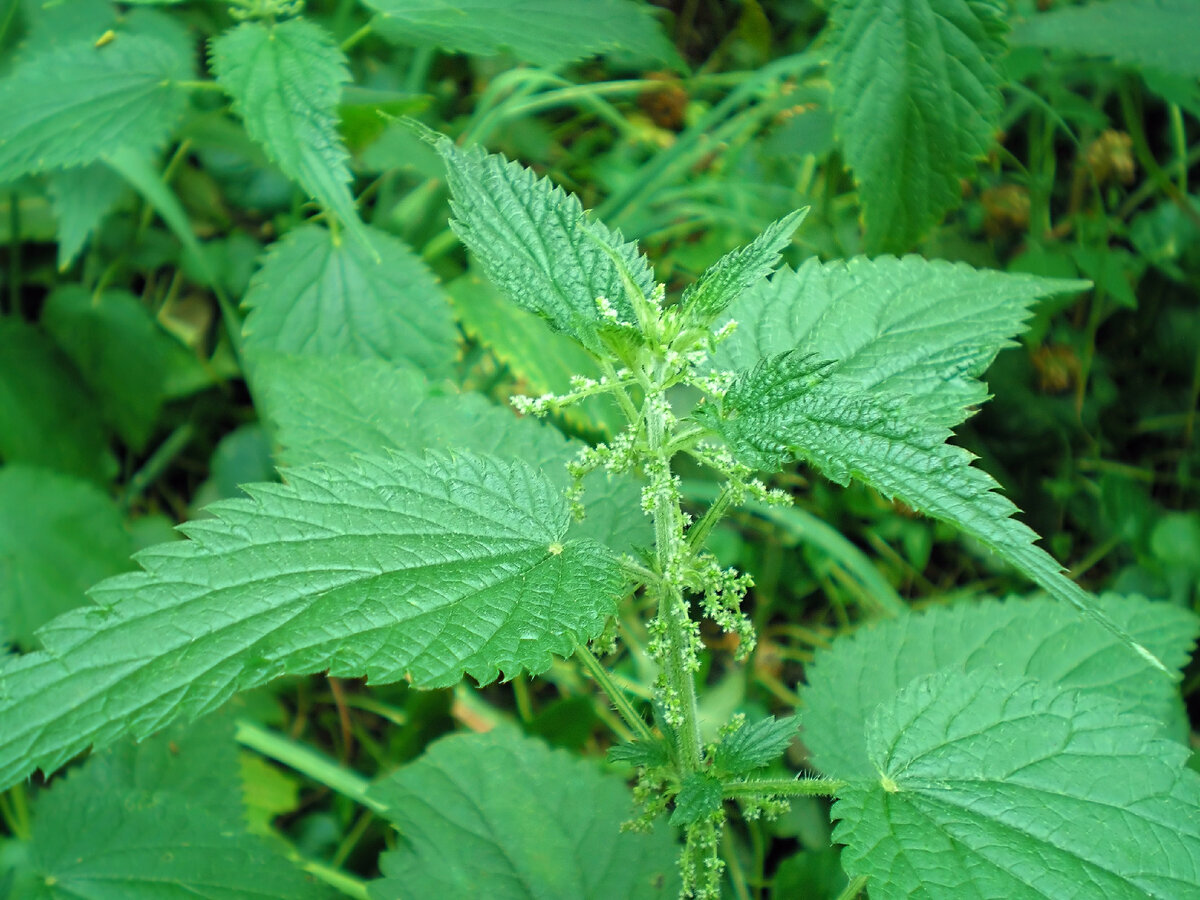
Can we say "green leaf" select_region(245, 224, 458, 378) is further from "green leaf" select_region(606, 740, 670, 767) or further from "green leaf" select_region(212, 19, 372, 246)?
"green leaf" select_region(606, 740, 670, 767)

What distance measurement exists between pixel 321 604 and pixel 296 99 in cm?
116

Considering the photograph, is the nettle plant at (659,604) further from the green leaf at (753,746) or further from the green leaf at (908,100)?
the green leaf at (908,100)

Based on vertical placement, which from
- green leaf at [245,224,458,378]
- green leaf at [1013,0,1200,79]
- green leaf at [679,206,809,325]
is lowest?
green leaf at [245,224,458,378]

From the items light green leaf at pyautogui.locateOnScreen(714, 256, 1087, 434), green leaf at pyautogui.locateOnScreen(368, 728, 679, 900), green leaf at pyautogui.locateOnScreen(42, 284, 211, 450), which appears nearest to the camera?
light green leaf at pyautogui.locateOnScreen(714, 256, 1087, 434)

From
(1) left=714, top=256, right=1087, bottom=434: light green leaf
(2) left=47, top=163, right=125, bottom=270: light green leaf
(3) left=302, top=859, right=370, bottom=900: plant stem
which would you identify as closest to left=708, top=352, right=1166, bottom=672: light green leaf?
(1) left=714, top=256, right=1087, bottom=434: light green leaf

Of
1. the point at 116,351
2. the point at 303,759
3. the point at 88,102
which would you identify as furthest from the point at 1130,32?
the point at 116,351

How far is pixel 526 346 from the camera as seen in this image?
248cm

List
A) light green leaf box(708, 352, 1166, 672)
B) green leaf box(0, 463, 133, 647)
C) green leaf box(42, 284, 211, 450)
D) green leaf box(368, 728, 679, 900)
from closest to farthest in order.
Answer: light green leaf box(708, 352, 1166, 672) < green leaf box(368, 728, 679, 900) < green leaf box(0, 463, 133, 647) < green leaf box(42, 284, 211, 450)

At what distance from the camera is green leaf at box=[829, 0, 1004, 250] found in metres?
1.91

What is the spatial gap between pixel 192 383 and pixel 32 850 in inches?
60.8

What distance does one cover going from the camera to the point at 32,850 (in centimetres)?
164

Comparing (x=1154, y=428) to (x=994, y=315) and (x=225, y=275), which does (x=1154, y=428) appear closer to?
(x=994, y=315)

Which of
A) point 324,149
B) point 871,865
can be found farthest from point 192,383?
point 871,865

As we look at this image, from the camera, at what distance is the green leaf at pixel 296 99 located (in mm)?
1742
